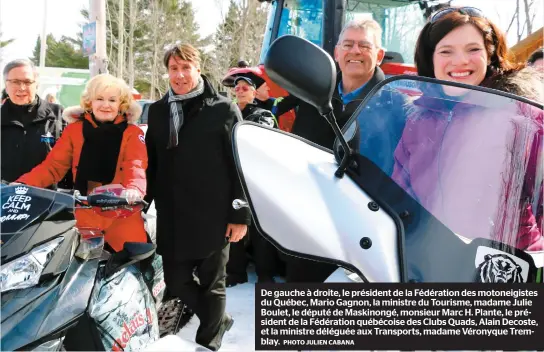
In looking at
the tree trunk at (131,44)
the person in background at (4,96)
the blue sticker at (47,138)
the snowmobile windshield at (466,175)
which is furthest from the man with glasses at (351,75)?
the tree trunk at (131,44)

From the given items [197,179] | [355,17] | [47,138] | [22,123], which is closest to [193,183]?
[197,179]

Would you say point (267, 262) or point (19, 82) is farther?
point (19, 82)

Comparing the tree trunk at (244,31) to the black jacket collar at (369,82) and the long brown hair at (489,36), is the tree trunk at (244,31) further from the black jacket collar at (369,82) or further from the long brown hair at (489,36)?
the long brown hair at (489,36)

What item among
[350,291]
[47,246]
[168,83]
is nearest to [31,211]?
[47,246]

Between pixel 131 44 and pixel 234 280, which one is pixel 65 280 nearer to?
pixel 234 280

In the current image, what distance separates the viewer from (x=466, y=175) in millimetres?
868

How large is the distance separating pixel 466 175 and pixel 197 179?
4.97 feet

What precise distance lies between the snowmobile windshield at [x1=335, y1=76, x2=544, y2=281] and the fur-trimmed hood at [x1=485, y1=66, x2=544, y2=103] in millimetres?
93

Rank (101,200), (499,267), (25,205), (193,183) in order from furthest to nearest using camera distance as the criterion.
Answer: (193,183) < (101,200) < (25,205) < (499,267)

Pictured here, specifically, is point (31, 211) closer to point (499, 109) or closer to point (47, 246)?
point (47, 246)

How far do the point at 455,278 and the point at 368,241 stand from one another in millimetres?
179

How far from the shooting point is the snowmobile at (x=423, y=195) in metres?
0.84

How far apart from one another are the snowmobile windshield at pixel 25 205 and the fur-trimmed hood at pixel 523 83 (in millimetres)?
1225

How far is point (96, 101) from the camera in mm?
2064
